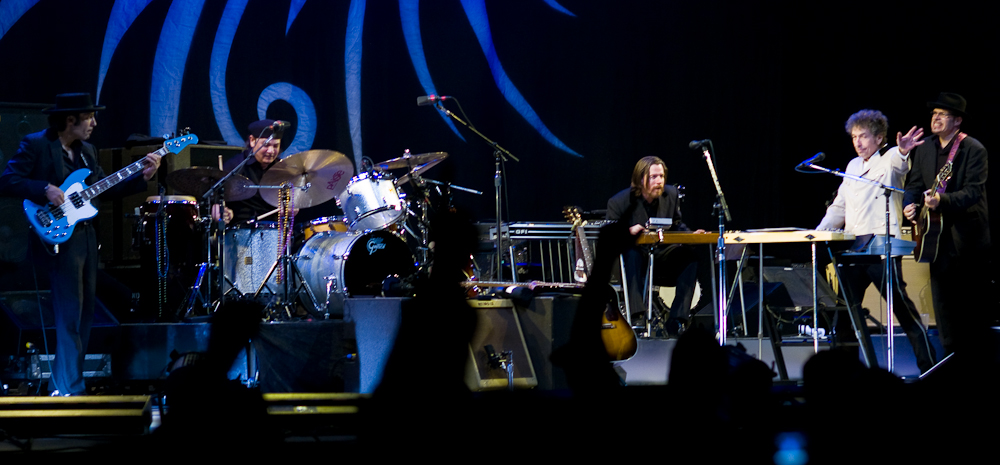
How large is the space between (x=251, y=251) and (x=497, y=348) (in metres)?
2.55

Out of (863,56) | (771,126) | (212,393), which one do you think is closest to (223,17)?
(771,126)

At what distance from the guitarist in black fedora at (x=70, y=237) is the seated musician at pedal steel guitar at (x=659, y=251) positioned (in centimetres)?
376

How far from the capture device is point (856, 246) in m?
5.44

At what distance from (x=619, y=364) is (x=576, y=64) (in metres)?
3.91

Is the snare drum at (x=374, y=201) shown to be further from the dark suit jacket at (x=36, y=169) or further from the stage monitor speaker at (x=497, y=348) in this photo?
the stage monitor speaker at (x=497, y=348)

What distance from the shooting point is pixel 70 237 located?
5.27 metres

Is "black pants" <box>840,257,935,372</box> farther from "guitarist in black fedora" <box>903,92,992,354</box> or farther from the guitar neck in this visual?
the guitar neck

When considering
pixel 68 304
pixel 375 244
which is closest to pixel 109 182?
pixel 68 304

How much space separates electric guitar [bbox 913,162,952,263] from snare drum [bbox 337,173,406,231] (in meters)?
3.65

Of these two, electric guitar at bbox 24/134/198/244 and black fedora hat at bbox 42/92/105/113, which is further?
black fedora hat at bbox 42/92/105/113

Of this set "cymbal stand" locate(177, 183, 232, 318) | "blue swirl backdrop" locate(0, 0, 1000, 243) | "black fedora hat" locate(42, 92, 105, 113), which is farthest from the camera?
"blue swirl backdrop" locate(0, 0, 1000, 243)

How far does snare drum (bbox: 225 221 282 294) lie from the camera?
6656mm

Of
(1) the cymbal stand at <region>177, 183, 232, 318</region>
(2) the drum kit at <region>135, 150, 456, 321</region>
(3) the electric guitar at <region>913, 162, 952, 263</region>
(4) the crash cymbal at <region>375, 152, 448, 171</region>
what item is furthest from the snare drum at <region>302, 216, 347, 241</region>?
(3) the electric guitar at <region>913, 162, 952, 263</region>

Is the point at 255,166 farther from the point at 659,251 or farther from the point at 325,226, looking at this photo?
the point at 659,251
